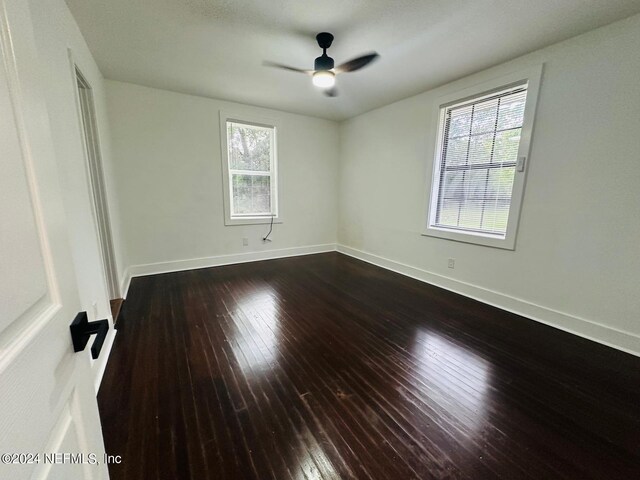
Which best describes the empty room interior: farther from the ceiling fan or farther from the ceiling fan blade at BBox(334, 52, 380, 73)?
the ceiling fan blade at BBox(334, 52, 380, 73)

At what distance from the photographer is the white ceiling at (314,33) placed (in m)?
1.91

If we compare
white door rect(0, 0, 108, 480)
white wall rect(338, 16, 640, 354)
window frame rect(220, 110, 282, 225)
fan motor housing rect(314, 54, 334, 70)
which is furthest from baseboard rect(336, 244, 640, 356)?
white door rect(0, 0, 108, 480)

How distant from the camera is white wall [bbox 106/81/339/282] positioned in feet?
11.3

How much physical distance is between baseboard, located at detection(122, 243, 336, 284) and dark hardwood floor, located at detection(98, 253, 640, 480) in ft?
3.33

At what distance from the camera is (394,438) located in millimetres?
1375

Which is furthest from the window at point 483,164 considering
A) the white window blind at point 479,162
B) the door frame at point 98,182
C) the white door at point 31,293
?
the door frame at point 98,182

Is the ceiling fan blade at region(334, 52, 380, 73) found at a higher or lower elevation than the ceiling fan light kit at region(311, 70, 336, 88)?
higher

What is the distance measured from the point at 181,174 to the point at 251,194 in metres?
1.08

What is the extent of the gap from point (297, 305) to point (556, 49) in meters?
3.40

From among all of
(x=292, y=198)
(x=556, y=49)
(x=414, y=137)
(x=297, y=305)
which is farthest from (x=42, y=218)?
(x=292, y=198)

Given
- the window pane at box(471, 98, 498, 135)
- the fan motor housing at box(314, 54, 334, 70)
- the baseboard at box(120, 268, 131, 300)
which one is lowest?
the baseboard at box(120, 268, 131, 300)

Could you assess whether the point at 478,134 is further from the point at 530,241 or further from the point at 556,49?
the point at 530,241

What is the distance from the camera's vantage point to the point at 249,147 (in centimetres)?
434

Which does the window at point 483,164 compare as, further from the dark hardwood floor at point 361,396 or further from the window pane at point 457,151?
the dark hardwood floor at point 361,396
